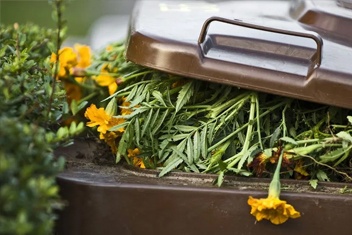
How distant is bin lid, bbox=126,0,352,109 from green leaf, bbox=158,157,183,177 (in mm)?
260

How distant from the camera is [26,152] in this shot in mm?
1663

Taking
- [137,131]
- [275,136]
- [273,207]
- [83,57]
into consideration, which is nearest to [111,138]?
[137,131]

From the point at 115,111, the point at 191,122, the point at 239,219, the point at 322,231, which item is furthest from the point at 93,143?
the point at 322,231

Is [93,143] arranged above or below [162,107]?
below

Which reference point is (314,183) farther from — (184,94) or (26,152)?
(26,152)

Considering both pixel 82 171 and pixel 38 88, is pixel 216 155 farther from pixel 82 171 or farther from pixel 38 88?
pixel 38 88

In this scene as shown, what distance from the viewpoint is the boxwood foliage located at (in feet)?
5.04

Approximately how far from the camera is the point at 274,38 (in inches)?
93.5

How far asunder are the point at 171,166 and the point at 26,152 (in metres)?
0.70

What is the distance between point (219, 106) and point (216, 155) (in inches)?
7.6

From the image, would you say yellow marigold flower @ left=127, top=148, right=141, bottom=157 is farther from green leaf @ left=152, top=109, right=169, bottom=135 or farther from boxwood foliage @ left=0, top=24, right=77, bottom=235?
boxwood foliage @ left=0, top=24, right=77, bottom=235

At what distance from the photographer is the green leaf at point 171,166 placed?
2.28 metres

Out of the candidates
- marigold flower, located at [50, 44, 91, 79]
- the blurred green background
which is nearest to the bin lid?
marigold flower, located at [50, 44, 91, 79]

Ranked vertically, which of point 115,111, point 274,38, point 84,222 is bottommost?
point 84,222
